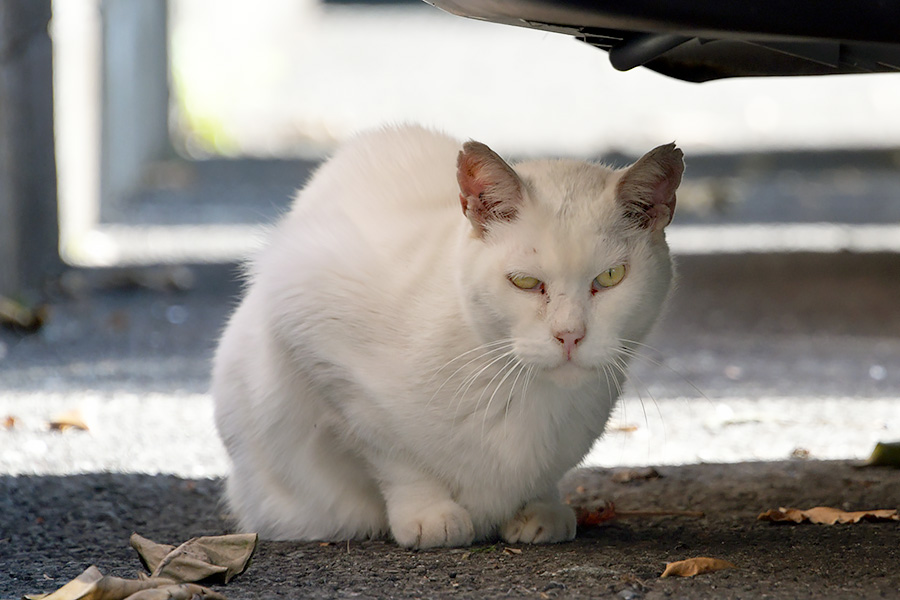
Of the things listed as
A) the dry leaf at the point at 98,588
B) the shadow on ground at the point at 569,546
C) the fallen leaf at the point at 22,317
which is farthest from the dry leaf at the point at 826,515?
Answer: the fallen leaf at the point at 22,317

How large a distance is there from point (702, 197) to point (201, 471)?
5.24 meters

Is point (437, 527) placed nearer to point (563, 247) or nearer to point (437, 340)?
point (437, 340)

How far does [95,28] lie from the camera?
Answer: 251 inches

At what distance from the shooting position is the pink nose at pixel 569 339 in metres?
1.99

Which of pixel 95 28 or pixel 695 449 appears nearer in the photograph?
pixel 695 449

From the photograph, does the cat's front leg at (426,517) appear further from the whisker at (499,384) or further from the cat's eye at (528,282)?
the cat's eye at (528,282)

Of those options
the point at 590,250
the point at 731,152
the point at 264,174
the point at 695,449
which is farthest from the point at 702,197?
the point at 590,250

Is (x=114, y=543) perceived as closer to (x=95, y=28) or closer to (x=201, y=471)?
(x=201, y=471)

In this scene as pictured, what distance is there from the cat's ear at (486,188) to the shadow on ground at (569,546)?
26.4 inches

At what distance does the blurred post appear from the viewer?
4.70m

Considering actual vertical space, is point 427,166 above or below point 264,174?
above

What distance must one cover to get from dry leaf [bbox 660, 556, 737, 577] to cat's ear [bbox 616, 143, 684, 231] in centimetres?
64

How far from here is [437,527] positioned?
90.0 inches

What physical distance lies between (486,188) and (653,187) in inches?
12.5
